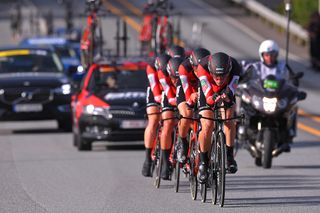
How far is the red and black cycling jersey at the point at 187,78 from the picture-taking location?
13.5 m

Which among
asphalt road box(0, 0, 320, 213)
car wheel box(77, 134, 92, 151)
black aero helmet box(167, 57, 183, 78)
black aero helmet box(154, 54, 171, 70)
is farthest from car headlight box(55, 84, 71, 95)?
black aero helmet box(167, 57, 183, 78)

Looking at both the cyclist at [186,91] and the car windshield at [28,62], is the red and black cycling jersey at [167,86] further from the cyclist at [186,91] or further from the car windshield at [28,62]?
the car windshield at [28,62]

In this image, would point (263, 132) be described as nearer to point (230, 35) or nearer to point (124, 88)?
point (124, 88)

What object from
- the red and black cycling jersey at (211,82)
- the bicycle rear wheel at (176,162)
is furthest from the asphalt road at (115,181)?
the red and black cycling jersey at (211,82)

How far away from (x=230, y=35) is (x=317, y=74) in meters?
16.0

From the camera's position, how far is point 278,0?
25.8 meters

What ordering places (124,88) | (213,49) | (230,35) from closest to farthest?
(124,88) < (213,49) < (230,35)

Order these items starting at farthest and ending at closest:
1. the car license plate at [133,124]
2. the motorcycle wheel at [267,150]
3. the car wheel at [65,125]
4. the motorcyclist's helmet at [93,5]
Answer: the motorcyclist's helmet at [93,5] → the car wheel at [65,125] → the car license plate at [133,124] → the motorcycle wheel at [267,150]

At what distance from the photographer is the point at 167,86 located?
568 inches

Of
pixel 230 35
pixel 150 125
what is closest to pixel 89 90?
pixel 150 125

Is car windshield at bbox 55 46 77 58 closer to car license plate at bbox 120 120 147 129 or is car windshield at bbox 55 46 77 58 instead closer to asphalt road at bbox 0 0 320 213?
asphalt road at bbox 0 0 320 213

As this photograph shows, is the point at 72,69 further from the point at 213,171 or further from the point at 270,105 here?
the point at 213,171

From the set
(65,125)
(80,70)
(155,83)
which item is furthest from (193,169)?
(80,70)

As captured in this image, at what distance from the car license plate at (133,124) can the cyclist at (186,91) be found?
5.47m
